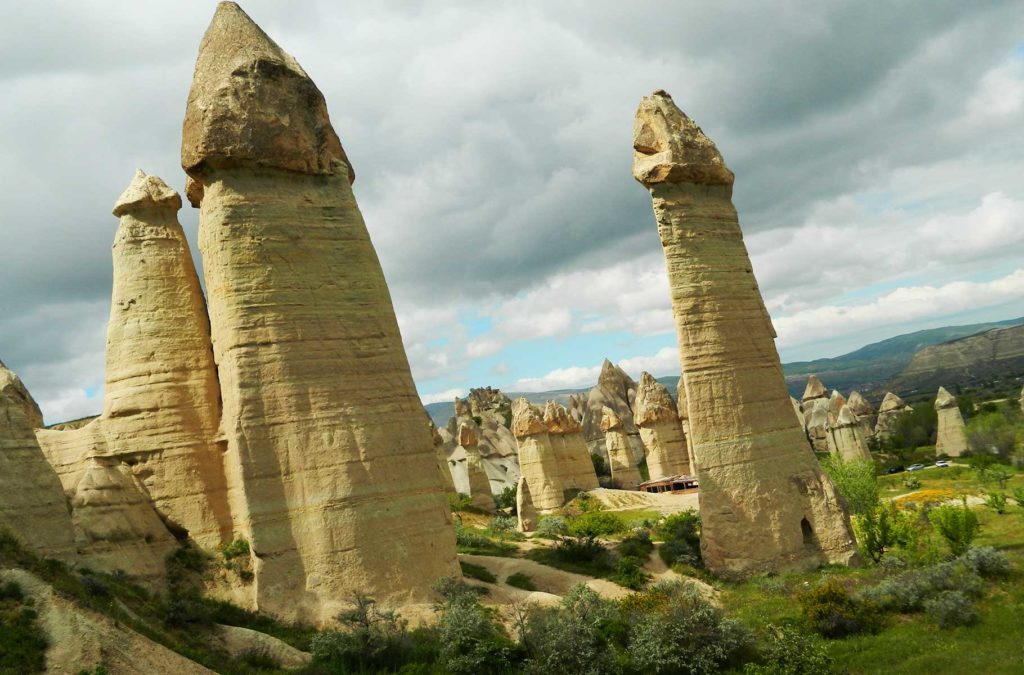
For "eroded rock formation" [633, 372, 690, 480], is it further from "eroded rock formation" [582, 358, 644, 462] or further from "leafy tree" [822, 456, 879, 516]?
"leafy tree" [822, 456, 879, 516]

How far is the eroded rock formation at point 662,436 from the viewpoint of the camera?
1901 inches

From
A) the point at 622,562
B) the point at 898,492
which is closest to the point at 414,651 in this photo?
the point at 622,562

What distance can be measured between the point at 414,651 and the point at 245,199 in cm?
1102

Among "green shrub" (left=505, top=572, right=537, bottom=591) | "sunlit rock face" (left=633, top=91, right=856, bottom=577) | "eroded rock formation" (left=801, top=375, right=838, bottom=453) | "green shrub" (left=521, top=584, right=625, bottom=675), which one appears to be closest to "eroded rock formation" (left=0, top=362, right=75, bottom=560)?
"green shrub" (left=521, top=584, right=625, bottom=675)

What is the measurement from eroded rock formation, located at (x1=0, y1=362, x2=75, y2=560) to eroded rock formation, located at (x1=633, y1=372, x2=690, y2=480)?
37616 mm

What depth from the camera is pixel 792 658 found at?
45.9 ft

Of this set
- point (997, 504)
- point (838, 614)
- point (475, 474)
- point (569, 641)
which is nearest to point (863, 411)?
point (475, 474)

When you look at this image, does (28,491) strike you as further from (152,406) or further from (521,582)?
(521,582)

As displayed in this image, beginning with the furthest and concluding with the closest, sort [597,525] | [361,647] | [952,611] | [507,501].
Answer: [507,501] < [597,525] < [952,611] < [361,647]

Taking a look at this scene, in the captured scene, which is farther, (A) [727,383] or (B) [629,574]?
(A) [727,383]

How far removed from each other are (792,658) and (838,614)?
3048 mm

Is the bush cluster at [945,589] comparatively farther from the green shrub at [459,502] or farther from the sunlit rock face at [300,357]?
the green shrub at [459,502]

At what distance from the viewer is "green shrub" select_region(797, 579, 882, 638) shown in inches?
641

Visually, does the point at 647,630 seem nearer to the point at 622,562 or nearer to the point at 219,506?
the point at 622,562
